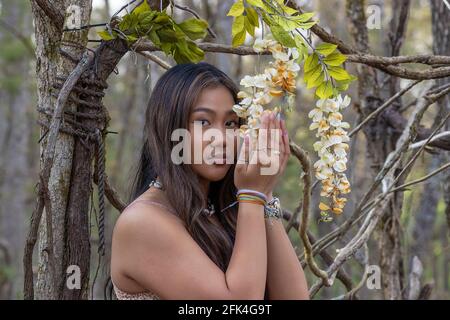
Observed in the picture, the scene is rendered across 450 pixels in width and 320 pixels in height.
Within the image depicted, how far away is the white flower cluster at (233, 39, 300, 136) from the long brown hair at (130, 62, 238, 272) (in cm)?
26

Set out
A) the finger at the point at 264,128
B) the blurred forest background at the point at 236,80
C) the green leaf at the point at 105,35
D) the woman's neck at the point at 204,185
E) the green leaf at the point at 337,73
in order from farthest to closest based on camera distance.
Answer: the blurred forest background at the point at 236,80 → the green leaf at the point at 105,35 → the woman's neck at the point at 204,185 → the green leaf at the point at 337,73 → the finger at the point at 264,128

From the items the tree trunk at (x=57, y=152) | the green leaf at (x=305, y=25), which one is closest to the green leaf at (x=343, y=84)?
the green leaf at (x=305, y=25)

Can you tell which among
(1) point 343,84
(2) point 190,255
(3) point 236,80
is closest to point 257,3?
(1) point 343,84

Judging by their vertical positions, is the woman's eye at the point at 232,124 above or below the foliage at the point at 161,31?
below

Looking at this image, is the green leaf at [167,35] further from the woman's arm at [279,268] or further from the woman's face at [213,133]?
the woman's arm at [279,268]

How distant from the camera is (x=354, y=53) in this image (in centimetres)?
254

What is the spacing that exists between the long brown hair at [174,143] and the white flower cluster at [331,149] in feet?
1.05

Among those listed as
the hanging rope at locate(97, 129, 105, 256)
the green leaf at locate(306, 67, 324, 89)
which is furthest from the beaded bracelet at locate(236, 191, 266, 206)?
the hanging rope at locate(97, 129, 105, 256)

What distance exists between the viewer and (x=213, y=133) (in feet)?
6.66

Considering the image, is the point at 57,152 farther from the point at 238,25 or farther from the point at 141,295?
the point at 238,25

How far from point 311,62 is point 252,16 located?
22cm

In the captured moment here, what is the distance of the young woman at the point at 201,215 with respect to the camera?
1832 millimetres

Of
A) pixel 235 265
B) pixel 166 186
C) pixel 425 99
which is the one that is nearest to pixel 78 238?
pixel 166 186

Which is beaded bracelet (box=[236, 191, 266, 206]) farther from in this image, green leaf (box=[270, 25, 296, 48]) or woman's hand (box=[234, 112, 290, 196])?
green leaf (box=[270, 25, 296, 48])
